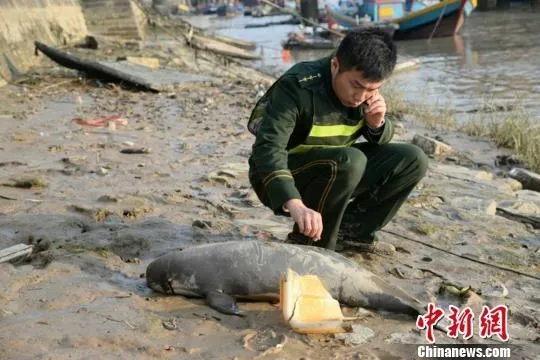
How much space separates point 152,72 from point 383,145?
857cm

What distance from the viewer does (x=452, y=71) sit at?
17938 millimetres

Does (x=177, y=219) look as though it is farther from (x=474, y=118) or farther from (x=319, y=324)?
(x=474, y=118)

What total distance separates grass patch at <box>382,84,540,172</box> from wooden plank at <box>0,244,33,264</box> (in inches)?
232

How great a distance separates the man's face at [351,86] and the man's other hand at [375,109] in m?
0.07

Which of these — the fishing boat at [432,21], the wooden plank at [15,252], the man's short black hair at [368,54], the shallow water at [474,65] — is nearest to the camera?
the man's short black hair at [368,54]

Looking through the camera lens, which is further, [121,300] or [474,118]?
[474,118]

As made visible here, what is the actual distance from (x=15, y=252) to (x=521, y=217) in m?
3.88

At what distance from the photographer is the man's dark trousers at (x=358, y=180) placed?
342 centimetres

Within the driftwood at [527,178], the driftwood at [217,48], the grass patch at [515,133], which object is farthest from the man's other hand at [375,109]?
the driftwood at [217,48]

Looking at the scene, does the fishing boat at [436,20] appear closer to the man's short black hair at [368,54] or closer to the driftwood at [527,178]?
the driftwood at [527,178]

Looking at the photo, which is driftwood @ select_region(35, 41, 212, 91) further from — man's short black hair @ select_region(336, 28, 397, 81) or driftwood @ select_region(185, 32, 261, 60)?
driftwood @ select_region(185, 32, 261, 60)

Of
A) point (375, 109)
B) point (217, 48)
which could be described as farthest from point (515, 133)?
point (217, 48)

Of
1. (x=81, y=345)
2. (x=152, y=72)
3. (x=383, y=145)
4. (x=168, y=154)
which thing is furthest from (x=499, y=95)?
(x=81, y=345)

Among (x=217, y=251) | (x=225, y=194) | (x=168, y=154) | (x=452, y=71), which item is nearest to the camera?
(x=217, y=251)
